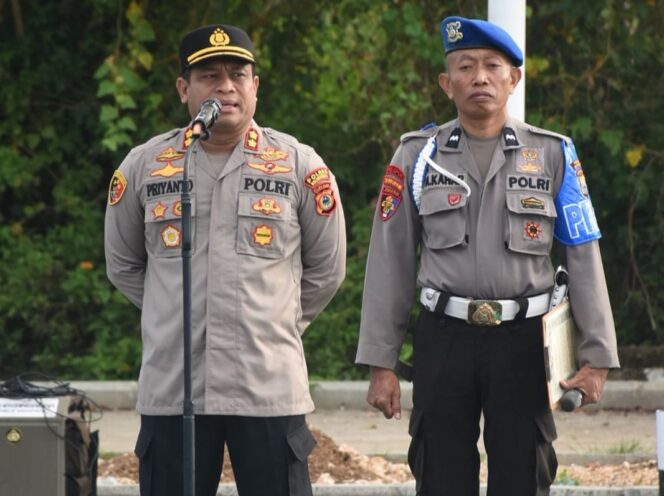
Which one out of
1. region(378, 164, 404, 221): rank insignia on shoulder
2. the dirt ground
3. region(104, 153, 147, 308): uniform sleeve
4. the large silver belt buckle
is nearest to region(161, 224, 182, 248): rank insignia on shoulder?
region(104, 153, 147, 308): uniform sleeve

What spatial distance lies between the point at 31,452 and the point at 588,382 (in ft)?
8.42

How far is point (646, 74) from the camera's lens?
43.2ft

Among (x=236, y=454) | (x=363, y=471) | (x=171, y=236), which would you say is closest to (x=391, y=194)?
(x=171, y=236)

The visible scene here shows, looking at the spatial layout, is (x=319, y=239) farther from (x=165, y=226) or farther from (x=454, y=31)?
(x=454, y=31)

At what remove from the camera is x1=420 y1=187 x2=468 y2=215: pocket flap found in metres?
5.45

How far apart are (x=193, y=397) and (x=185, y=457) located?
30 centimetres

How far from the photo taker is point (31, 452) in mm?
6824

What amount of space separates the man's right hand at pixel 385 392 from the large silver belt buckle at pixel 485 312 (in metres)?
0.39

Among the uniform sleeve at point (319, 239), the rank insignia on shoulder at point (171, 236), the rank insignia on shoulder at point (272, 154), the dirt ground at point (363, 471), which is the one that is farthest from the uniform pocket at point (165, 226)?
the dirt ground at point (363, 471)

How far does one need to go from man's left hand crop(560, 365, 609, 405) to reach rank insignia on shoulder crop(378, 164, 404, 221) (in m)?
0.82

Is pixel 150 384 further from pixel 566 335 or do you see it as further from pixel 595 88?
pixel 595 88

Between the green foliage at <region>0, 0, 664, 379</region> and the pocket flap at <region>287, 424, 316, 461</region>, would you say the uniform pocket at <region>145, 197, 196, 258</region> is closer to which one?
the pocket flap at <region>287, 424, 316, 461</region>

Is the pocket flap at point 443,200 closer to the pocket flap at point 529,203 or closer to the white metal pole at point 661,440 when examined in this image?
the pocket flap at point 529,203

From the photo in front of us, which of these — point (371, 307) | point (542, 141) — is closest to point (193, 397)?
point (371, 307)
